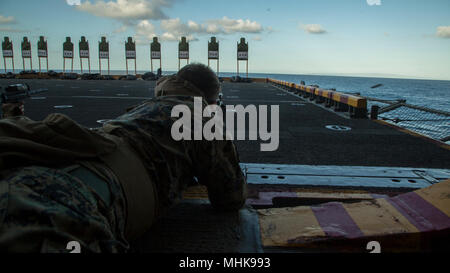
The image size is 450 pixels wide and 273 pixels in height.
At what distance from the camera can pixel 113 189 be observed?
4.64 ft

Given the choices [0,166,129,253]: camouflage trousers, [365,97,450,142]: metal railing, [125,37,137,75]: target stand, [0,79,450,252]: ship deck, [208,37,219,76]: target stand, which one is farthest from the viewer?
[125,37,137,75]: target stand

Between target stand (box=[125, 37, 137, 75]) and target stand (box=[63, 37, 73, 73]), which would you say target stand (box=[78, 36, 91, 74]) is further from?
target stand (box=[125, 37, 137, 75])

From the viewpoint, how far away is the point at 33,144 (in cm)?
124

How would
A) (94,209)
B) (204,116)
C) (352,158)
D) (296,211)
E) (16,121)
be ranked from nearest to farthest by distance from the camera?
(94,209)
(16,121)
(204,116)
(296,211)
(352,158)

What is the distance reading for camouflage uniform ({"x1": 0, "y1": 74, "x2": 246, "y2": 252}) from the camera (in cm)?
100

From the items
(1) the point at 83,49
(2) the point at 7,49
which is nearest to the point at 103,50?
(1) the point at 83,49

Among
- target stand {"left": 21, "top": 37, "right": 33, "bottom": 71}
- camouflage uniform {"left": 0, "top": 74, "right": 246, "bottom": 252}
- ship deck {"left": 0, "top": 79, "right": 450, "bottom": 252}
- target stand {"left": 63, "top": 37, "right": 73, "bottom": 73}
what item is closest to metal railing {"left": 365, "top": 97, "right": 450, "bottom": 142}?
ship deck {"left": 0, "top": 79, "right": 450, "bottom": 252}

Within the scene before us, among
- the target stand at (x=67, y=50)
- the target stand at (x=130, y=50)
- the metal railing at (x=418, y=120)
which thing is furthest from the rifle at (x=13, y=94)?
the target stand at (x=67, y=50)

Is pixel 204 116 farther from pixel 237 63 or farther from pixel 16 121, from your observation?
pixel 237 63

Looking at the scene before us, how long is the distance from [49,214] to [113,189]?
0.39m

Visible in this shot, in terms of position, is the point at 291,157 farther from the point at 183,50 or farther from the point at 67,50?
the point at 67,50

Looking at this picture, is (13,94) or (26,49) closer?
(13,94)

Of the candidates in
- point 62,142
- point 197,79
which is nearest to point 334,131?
point 197,79
